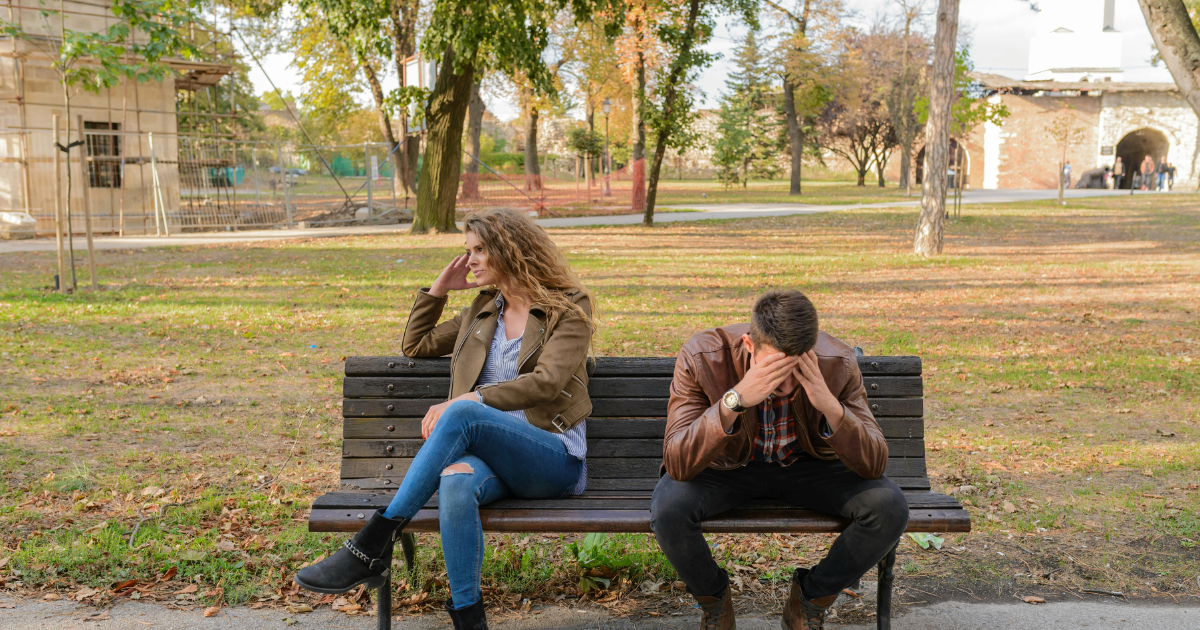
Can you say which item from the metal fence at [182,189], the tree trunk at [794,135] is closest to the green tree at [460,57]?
the metal fence at [182,189]

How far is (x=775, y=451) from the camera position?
3084 millimetres

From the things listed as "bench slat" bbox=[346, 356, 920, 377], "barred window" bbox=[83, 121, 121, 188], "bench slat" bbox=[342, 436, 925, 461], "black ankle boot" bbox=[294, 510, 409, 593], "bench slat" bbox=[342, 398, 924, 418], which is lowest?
"black ankle boot" bbox=[294, 510, 409, 593]

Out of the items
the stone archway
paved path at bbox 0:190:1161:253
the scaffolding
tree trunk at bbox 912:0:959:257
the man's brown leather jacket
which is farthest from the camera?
the stone archway

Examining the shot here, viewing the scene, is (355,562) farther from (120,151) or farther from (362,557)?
(120,151)

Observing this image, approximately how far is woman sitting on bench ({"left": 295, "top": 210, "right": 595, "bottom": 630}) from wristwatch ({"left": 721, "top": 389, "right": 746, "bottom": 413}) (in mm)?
700

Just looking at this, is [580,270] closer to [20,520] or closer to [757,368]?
[20,520]

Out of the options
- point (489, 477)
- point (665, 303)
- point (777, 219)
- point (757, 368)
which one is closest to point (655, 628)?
point (489, 477)

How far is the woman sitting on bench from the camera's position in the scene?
296 cm

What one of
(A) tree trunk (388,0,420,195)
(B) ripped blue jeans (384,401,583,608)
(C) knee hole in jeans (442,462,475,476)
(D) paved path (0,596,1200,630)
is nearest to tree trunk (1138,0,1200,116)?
(D) paved path (0,596,1200,630)

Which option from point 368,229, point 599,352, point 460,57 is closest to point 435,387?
point 599,352

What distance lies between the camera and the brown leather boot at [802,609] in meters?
3.05

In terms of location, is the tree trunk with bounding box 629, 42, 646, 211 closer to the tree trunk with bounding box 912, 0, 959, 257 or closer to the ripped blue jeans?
the tree trunk with bounding box 912, 0, 959, 257

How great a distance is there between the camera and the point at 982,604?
3467 millimetres

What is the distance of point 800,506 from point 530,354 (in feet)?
3.55
